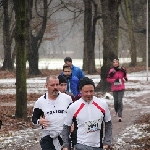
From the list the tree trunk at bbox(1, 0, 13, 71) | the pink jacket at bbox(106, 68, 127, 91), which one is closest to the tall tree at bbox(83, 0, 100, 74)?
the tree trunk at bbox(1, 0, 13, 71)

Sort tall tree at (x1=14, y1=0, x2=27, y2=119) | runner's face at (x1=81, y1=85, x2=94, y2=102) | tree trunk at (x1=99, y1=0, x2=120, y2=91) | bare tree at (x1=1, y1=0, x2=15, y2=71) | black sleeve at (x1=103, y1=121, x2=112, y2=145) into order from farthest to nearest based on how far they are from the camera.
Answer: bare tree at (x1=1, y1=0, x2=15, y2=71) < tree trunk at (x1=99, y1=0, x2=120, y2=91) < tall tree at (x1=14, y1=0, x2=27, y2=119) < black sleeve at (x1=103, y1=121, x2=112, y2=145) < runner's face at (x1=81, y1=85, x2=94, y2=102)

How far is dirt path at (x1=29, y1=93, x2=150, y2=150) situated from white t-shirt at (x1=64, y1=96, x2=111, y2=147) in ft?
14.7

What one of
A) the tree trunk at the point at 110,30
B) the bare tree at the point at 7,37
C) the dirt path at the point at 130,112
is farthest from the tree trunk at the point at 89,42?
the dirt path at the point at 130,112

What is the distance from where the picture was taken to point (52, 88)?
20.4 ft

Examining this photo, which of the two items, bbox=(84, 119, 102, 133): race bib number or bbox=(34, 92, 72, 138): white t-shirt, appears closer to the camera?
bbox=(84, 119, 102, 133): race bib number

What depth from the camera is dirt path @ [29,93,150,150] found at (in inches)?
479

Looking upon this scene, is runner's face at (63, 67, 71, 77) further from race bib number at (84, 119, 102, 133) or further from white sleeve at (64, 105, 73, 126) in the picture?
race bib number at (84, 119, 102, 133)

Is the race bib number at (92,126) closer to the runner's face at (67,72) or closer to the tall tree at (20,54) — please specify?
the runner's face at (67,72)

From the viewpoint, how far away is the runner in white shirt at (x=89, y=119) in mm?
5430

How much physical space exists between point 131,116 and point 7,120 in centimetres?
418

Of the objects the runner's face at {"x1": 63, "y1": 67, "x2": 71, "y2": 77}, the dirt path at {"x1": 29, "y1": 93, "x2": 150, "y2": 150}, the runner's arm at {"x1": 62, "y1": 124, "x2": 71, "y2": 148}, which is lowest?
the dirt path at {"x1": 29, "y1": 93, "x2": 150, "y2": 150}

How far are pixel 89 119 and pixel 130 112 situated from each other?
10.7m

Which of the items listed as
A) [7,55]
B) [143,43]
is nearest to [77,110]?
[7,55]

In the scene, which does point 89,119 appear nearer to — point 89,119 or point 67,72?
point 89,119
